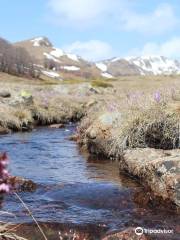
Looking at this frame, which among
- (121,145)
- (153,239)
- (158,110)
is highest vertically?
(158,110)

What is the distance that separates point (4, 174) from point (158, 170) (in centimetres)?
708

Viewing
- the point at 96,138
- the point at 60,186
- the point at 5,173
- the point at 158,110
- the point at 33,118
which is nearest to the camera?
the point at 5,173

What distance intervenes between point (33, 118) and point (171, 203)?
18991 millimetres

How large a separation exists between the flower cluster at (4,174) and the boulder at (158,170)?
6.23m

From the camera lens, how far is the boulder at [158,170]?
9445 millimetres

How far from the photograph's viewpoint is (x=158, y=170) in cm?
1010

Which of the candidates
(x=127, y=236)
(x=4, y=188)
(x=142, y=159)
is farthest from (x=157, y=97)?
(x=4, y=188)

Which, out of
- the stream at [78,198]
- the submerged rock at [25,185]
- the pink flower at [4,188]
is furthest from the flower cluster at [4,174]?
the submerged rock at [25,185]

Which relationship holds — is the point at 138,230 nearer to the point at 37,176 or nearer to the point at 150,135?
the point at 37,176

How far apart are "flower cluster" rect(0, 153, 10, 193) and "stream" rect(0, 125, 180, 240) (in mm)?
2405

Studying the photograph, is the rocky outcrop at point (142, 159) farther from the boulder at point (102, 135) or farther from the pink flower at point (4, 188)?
the pink flower at point (4, 188)

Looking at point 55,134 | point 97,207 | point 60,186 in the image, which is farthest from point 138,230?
point 55,134

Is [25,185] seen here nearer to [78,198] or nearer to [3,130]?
[78,198]

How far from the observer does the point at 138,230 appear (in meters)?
7.41
